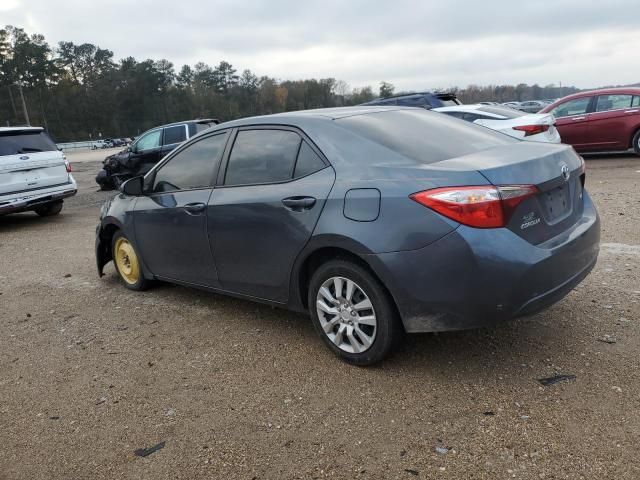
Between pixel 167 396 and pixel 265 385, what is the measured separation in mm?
602

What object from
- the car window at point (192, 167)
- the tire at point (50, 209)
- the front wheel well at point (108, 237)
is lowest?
the tire at point (50, 209)

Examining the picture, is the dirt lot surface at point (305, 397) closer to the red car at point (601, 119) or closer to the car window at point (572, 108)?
the red car at point (601, 119)

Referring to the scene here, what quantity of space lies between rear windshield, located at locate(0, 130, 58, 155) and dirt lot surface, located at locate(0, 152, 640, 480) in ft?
20.2

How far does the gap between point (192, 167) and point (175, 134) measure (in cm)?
1042

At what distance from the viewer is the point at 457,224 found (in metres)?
2.84

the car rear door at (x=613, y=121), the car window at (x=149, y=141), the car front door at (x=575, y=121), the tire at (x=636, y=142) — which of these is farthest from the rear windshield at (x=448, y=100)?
the car window at (x=149, y=141)

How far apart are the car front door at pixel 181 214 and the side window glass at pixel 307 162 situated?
872mm

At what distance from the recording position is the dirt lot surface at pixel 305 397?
8.43 feet

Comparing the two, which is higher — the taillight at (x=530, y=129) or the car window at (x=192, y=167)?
the car window at (x=192, y=167)

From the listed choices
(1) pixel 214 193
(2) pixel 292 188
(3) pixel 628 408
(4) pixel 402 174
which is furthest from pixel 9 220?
(3) pixel 628 408

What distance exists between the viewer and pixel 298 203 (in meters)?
3.46

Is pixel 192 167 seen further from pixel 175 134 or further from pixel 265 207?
pixel 175 134

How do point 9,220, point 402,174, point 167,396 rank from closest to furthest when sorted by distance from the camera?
point 402,174 → point 167,396 → point 9,220

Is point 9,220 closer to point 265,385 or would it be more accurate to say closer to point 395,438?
point 265,385
